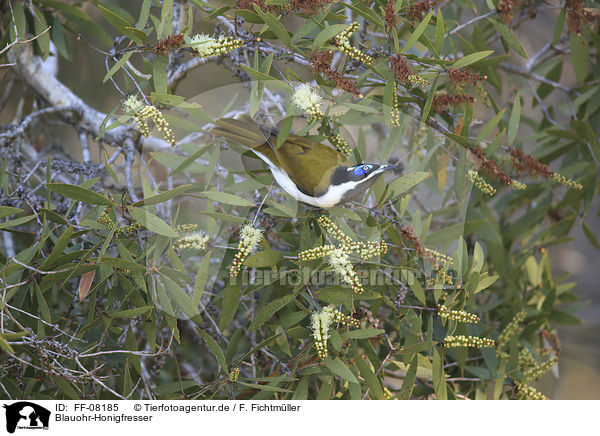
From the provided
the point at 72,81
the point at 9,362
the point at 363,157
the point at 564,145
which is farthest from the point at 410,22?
the point at 72,81

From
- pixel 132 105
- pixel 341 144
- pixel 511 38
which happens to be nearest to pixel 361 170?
pixel 341 144

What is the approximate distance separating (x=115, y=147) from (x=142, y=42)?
11.5 inches

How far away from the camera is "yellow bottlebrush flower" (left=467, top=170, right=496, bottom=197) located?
1.94 feet

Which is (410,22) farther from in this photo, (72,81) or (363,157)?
(72,81)

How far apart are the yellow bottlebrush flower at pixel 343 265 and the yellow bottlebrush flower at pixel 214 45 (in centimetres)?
23

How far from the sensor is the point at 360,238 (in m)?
0.55

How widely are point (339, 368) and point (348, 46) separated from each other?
1.14 feet

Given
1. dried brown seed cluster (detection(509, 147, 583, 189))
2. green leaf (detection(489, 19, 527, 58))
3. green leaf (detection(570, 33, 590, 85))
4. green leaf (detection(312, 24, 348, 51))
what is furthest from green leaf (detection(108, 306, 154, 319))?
green leaf (detection(570, 33, 590, 85))

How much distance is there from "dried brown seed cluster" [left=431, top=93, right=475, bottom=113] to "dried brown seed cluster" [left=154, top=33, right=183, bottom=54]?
284 mm

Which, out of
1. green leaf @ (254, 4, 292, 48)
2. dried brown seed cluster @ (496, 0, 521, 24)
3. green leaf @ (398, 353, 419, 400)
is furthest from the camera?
dried brown seed cluster @ (496, 0, 521, 24)

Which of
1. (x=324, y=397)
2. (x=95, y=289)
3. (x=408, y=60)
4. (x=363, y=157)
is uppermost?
(x=408, y=60)

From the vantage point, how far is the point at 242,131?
0.55 metres

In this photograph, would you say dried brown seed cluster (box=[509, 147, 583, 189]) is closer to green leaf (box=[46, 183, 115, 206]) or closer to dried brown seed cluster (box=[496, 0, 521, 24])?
dried brown seed cluster (box=[496, 0, 521, 24])
